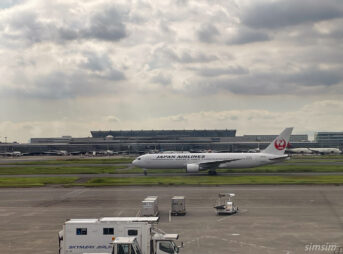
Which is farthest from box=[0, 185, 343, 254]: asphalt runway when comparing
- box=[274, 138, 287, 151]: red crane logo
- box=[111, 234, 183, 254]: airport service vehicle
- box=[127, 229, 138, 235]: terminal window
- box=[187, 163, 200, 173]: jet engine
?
box=[274, 138, 287, 151]: red crane logo

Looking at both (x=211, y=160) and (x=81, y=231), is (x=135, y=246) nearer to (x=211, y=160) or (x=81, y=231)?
(x=81, y=231)

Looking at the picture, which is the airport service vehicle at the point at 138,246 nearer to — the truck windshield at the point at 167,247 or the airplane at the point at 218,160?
the truck windshield at the point at 167,247

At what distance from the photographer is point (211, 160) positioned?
80688 mm

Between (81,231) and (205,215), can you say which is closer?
(81,231)

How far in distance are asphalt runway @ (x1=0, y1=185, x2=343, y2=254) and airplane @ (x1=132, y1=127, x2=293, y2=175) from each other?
22.3 m

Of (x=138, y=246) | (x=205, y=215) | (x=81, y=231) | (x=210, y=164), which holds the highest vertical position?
(x=210, y=164)

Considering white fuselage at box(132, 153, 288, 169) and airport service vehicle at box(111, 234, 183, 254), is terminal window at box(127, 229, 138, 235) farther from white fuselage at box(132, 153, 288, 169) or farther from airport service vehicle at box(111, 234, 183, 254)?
white fuselage at box(132, 153, 288, 169)

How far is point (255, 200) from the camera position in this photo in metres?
46.7

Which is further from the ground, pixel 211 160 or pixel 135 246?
pixel 211 160

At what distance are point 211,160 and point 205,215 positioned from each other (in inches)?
1659

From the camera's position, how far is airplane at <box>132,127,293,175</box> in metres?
80.5

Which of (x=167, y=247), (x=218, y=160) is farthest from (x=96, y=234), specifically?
(x=218, y=160)

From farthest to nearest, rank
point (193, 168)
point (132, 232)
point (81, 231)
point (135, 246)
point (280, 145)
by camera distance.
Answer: point (280, 145) → point (193, 168) → point (81, 231) → point (132, 232) → point (135, 246)

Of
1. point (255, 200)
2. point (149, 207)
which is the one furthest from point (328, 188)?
point (149, 207)
